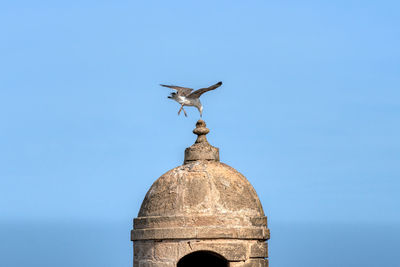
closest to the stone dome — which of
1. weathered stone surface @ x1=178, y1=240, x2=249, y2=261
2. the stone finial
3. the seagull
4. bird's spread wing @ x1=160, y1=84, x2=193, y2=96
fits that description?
the stone finial

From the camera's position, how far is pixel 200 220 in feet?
34.5

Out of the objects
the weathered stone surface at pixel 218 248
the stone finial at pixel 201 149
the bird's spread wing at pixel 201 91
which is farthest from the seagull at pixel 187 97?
the weathered stone surface at pixel 218 248

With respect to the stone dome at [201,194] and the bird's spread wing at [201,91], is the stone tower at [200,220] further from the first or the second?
the bird's spread wing at [201,91]

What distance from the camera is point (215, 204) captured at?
1062 centimetres

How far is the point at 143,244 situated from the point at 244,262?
50.4 inches

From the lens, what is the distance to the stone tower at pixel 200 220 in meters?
10.5

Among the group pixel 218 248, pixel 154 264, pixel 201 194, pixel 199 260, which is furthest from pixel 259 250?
pixel 199 260

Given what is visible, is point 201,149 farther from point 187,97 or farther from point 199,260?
point 199,260

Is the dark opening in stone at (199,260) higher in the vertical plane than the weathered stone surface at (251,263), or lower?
higher

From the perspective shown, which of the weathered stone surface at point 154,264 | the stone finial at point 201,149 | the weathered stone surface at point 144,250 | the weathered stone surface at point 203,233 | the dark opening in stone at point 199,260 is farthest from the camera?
the dark opening in stone at point 199,260

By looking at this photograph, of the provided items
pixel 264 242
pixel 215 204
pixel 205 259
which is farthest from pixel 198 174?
pixel 205 259

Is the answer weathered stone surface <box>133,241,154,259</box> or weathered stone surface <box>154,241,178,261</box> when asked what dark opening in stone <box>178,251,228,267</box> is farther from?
weathered stone surface <box>154,241,178,261</box>

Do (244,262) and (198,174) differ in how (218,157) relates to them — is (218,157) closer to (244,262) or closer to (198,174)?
(198,174)

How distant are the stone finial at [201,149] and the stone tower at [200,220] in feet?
0.43
